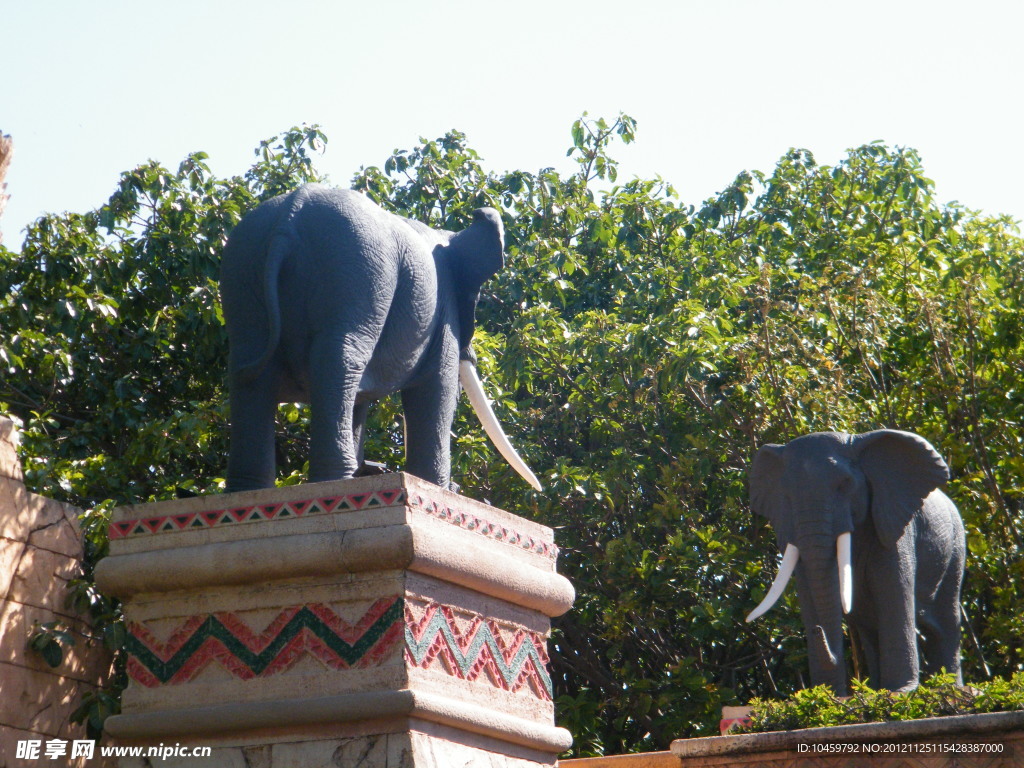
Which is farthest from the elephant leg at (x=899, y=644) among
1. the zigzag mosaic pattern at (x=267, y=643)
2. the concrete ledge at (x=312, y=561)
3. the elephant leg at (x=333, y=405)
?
the zigzag mosaic pattern at (x=267, y=643)

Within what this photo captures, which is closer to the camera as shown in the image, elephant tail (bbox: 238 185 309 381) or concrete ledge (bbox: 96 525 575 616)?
concrete ledge (bbox: 96 525 575 616)

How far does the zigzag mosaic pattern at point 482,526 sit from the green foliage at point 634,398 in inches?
191

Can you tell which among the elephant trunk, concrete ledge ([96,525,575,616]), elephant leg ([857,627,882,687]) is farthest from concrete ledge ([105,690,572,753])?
elephant leg ([857,627,882,687])

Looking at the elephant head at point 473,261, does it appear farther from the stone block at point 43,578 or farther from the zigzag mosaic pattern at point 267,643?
the stone block at point 43,578

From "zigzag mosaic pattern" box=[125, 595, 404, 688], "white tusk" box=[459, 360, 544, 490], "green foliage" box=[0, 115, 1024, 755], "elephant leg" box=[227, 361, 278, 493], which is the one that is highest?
"green foliage" box=[0, 115, 1024, 755]

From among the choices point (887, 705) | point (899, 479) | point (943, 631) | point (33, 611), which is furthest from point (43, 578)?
point (943, 631)

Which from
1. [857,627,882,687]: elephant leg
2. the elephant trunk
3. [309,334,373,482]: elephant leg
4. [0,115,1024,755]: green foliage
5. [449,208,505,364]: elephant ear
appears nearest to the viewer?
[309,334,373,482]: elephant leg

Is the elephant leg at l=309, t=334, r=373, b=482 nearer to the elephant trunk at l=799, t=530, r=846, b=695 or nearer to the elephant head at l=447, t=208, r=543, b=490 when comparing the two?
the elephant head at l=447, t=208, r=543, b=490

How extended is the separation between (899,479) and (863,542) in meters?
0.41

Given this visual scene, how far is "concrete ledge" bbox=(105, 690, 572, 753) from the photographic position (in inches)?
163

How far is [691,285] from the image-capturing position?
39.9ft

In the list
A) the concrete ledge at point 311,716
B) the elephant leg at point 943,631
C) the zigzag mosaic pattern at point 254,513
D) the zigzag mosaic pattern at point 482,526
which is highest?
the elephant leg at point 943,631

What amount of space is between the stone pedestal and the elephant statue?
12.9 ft

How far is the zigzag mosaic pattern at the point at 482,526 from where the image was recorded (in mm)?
4426
